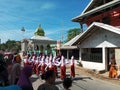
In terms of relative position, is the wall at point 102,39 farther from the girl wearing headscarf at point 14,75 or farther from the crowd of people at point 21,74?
the girl wearing headscarf at point 14,75

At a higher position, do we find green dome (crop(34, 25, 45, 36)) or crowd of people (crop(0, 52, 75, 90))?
green dome (crop(34, 25, 45, 36))

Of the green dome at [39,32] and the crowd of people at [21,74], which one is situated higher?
the green dome at [39,32]

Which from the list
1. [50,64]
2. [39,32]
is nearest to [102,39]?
[50,64]

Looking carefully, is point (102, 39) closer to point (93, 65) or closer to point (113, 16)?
point (93, 65)

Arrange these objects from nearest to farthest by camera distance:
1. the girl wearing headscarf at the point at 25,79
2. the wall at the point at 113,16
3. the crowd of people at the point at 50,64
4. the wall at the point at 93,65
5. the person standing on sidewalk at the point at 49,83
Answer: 1. the person standing on sidewalk at the point at 49,83
2. the girl wearing headscarf at the point at 25,79
3. the crowd of people at the point at 50,64
4. the wall at the point at 93,65
5. the wall at the point at 113,16

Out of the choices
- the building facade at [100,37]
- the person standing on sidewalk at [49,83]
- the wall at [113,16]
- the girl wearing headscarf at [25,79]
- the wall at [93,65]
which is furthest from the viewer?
the wall at [113,16]

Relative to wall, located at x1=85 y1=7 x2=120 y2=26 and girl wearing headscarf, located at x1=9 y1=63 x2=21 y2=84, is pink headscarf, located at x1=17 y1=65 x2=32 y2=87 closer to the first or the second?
girl wearing headscarf, located at x1=9 y1=63 x2=21 y2=84

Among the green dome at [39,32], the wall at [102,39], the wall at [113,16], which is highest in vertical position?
the green dome at [39,32]

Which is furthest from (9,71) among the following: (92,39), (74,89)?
(92,39)

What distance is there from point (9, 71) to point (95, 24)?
45.7 ft

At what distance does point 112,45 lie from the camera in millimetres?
21141

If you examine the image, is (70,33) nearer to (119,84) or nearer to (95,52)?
(95,52)

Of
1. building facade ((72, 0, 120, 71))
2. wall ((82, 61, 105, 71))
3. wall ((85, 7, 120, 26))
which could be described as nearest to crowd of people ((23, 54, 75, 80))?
wall ((82, 61, 105, 71))

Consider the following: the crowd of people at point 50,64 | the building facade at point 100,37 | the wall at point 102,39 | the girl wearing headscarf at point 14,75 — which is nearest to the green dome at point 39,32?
the building facade at point 100,37
